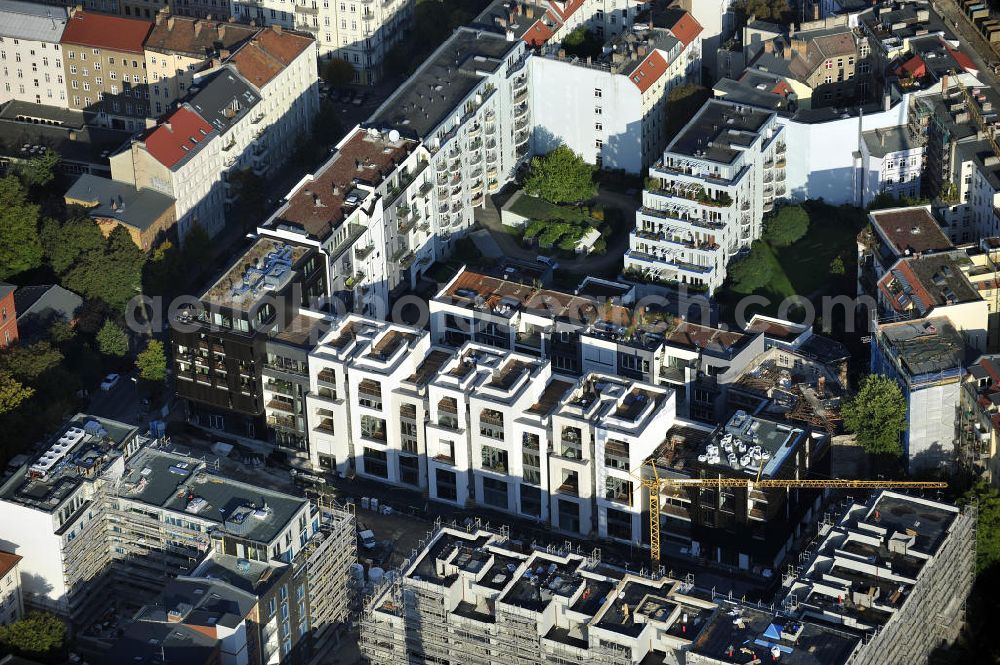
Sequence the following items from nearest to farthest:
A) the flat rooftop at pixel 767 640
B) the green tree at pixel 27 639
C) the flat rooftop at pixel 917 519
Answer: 1. the flat rooftop at pixel 767 640
2. the flat rooftop at pixel 917 519
3. the green tree at pixel 27 639

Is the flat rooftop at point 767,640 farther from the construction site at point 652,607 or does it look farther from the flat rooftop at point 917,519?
the flat rooftop at point 917,519

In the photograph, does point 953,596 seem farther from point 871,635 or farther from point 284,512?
point 284,512

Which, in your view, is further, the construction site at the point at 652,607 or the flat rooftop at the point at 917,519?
the flat rooftop at the point at 917,519

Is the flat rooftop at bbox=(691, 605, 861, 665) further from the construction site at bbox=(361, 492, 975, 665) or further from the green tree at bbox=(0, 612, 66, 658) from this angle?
the green tree at bbox=(0, 612, 66, 658)

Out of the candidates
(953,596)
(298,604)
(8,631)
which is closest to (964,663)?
(953,596)

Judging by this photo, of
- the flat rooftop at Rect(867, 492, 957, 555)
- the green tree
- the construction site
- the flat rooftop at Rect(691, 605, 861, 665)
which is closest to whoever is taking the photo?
the flat rooftop at Rect(691, 605, 861, 665)

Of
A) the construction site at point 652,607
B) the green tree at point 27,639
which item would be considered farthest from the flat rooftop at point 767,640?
the green tree at point 27,639

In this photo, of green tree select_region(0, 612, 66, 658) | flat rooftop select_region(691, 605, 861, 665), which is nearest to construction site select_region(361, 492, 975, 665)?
flat rooftop select_region(691, 605, 861, 665)

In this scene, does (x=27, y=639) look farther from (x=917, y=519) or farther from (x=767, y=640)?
(x=917, y=519)
